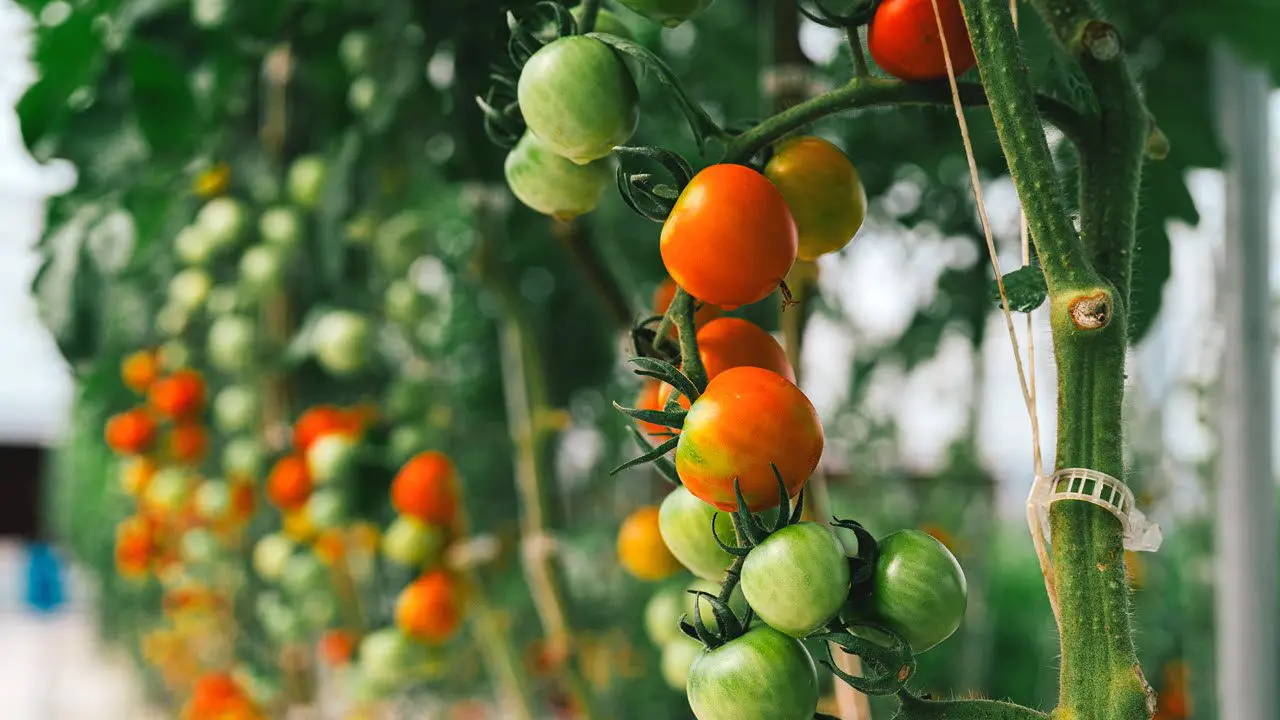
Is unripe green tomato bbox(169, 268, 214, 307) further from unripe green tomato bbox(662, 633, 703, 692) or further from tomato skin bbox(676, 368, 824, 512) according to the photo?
tomato skin bbox(676, 368, 824, 512)

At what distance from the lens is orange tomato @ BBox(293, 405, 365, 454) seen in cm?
106

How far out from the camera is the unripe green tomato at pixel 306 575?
3.81 feet

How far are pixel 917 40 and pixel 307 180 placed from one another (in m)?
0.84

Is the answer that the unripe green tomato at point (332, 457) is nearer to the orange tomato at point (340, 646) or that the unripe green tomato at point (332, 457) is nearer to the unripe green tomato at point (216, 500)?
the orange tomato at point (340, 646)

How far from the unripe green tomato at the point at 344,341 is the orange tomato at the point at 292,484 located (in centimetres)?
16

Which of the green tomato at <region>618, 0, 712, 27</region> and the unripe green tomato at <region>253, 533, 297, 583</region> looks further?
the unripe green tomato at <region>253, 533, 297, 583</region>

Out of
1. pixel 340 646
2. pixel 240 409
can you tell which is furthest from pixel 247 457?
pixel 340 646

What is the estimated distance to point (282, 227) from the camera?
108 centimetres

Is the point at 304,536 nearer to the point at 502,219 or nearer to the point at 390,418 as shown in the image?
the point at 390,418

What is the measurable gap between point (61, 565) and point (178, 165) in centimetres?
493

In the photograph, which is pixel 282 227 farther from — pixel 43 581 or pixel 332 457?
pixel 43 581

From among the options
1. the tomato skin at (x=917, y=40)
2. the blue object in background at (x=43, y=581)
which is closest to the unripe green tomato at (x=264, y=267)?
the tomato skin at (x=917, y=40)

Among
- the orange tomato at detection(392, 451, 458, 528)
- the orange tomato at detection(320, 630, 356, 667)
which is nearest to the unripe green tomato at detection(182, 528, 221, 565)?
the orange tomato at detection(320, 630, 356, 667)

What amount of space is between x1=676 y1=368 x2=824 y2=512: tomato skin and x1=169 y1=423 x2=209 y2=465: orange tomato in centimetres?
135
